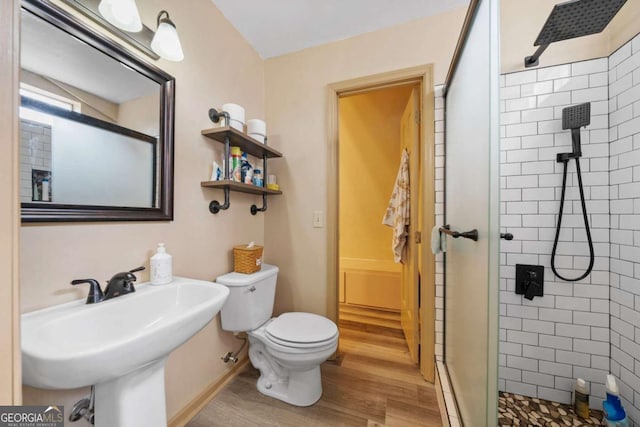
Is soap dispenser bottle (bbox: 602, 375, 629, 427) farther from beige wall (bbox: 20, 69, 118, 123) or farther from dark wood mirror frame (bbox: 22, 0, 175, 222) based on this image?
beige wall (bbox: 20, 69, 118, 123)

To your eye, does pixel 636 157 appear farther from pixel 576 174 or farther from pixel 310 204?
pixel 310 204

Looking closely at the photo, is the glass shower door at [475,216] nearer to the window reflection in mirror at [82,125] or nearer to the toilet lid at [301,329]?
the toilet lid at [301,329]

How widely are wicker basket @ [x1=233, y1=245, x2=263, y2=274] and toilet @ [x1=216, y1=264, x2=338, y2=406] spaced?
0.12 ft

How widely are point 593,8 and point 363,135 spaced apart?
1.91 meters

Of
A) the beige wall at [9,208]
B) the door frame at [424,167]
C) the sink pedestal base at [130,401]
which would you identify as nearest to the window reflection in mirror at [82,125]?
the beige wall at [9,208]

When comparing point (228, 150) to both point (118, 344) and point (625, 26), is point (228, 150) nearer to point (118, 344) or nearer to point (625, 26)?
point (118, 344)

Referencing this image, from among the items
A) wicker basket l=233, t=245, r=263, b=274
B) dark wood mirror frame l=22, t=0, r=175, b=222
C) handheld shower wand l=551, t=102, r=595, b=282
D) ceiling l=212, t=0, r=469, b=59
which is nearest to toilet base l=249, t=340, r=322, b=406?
wicker basket l=233, t=245, r=263, b=274

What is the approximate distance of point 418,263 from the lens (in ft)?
5.32

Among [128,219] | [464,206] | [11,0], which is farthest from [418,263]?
[11,0]

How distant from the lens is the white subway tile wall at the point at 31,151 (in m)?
0.69

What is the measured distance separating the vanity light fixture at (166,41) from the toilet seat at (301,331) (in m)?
1.46

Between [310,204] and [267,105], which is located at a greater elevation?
[267,105]

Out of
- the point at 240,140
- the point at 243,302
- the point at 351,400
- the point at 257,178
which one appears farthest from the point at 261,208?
the point at 351,400

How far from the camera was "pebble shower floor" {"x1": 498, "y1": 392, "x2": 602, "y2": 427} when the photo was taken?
1169 mm
